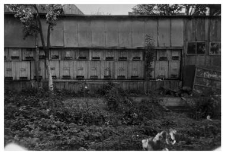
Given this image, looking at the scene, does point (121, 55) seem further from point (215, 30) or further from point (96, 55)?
point (215, 30)

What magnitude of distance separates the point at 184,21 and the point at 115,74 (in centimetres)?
426

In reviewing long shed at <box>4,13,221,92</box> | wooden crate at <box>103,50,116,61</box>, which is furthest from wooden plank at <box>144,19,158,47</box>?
wooden crate at <box>103,50,116,61</box>

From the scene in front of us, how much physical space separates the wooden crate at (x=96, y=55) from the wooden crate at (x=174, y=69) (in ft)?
11.3

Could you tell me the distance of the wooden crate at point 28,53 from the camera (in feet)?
39.6

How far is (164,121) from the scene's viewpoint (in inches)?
288

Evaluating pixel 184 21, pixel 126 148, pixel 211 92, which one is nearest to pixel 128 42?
pixel 184 21

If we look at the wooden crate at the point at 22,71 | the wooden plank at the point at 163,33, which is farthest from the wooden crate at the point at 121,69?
the wooden crate at the point at 22,71

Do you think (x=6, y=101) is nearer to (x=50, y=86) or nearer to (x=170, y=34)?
(x=50, y=86)

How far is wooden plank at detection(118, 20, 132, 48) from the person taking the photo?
12.2 meters

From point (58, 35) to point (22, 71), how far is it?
2438mm

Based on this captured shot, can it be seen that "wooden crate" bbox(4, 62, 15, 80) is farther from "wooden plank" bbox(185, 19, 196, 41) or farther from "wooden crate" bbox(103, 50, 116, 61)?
"wooden plank" bbox(185, 19, 196, 41)

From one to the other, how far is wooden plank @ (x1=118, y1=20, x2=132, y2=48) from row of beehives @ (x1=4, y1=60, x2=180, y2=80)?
3.03 feet

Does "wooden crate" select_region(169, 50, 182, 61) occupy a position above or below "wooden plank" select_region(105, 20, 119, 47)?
below

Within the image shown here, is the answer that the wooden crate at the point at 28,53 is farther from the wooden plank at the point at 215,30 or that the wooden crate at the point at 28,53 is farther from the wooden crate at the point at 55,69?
the wooden plank at the point at 215,30
